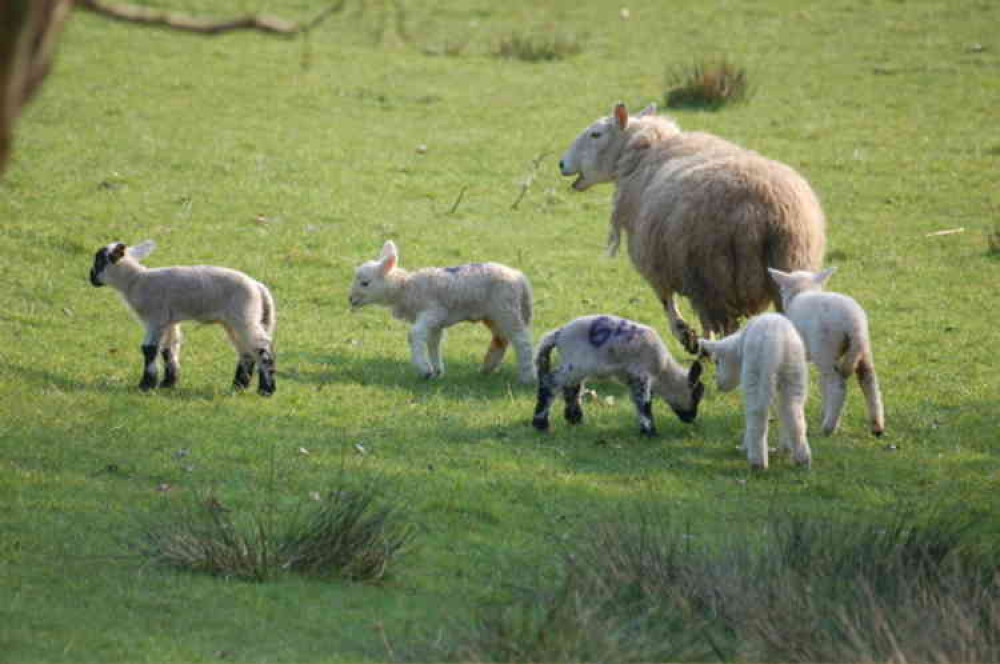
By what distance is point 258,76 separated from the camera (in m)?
24.6

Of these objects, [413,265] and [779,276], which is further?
[413,265]

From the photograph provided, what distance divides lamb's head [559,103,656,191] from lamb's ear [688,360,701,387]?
4.44 meters

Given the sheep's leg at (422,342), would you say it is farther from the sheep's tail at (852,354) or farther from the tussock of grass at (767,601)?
the tussock of grass at (767,601)

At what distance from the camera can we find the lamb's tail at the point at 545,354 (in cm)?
1055

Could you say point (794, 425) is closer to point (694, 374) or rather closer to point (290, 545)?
point (694, 374)

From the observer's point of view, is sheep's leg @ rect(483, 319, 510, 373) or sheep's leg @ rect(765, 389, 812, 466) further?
sheep's leg @ rect(483, 319, 510, 373)

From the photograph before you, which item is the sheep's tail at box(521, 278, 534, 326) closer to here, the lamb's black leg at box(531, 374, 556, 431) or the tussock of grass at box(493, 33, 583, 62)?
the lamb's black leg at box(531, 374, 556, 431)

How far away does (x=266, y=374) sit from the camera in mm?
11320

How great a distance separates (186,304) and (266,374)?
0.82 m

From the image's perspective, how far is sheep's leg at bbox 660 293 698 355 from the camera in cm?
1281

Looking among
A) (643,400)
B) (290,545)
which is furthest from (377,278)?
(290,545)

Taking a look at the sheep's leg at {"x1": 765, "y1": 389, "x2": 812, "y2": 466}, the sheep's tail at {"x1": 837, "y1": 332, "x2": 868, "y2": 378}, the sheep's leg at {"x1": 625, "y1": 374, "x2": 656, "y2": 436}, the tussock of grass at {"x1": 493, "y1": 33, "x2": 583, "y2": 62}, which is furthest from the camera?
the tussock of grass at {"x1": 493, "y1": 33, "x2": 583, "y2": 62}

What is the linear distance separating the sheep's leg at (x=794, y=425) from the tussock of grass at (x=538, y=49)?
1792cm

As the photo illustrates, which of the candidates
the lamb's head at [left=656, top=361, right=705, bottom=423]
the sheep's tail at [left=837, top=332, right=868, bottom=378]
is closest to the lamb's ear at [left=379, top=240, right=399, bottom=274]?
the lamb's head at [left=656, top=361, right=705, bottom=423]
